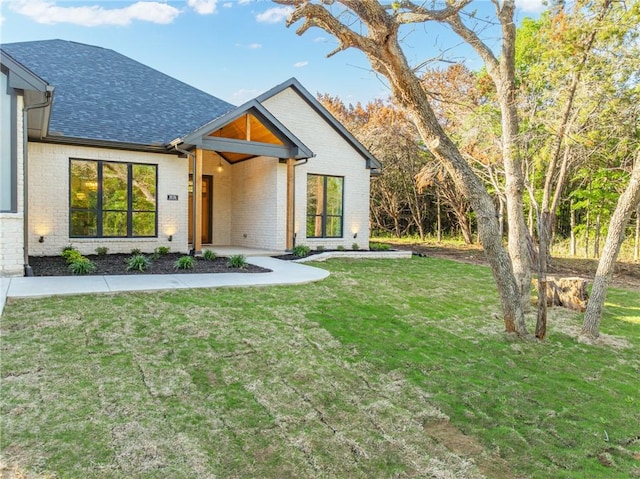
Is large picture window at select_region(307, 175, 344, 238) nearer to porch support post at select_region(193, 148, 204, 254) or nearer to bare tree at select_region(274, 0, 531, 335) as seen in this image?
porch support post at select_region(193, 148, 204, 254)

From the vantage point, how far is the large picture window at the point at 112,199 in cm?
1075

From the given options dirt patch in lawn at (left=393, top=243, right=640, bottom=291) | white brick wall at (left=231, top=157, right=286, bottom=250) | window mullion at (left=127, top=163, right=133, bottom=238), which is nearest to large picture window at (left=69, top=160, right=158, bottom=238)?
window mullion at (left=127, top=163, right=133, bottom=238)

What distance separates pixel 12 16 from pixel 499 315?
12320mm

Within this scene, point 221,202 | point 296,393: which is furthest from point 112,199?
point 296,393

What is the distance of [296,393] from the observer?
383 centimetres

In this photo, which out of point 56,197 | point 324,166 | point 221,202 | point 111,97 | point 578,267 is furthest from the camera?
point 221,202

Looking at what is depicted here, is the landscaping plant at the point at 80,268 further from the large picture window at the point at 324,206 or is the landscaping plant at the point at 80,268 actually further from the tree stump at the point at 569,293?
the tree stump at the point at 569,293

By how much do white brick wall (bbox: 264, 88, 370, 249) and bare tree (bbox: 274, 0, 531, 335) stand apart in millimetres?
7477

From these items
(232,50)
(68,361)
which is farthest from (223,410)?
(232,50)

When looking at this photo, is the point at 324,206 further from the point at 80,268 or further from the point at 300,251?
the point at 80,268

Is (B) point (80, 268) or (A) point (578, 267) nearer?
(B) point (80, 268)

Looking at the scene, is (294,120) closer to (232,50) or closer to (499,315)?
(232,50)

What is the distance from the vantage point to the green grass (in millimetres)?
2902

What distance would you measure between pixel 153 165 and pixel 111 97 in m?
3.30
